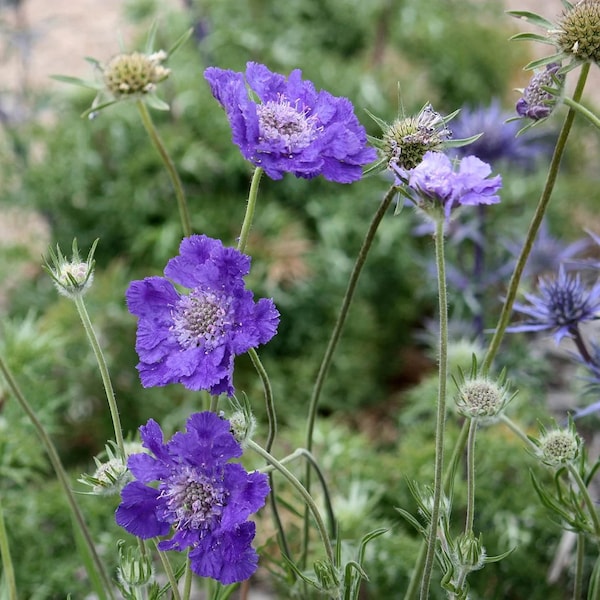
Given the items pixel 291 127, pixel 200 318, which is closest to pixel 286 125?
pixel 291 127

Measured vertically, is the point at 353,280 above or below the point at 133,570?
above

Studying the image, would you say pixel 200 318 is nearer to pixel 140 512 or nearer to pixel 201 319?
pixel 201 319

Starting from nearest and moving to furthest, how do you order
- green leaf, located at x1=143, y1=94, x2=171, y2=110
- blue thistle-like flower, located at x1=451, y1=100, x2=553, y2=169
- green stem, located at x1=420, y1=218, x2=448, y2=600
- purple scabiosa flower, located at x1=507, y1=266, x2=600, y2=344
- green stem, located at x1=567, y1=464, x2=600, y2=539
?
green stem, located at x1=420, y1=218, x2=448, y2=600
green stem, located at x1=567, y1=464, x2=600, y2=539
green leaf, located at x1=143, y1=94, x2=171, y2=110
purple scabiosa flower, located at x1=507, y1=266, x2=600, y2=344
blue thistle-like flower, located at x1=451, y1=100, x2=553, y2=169

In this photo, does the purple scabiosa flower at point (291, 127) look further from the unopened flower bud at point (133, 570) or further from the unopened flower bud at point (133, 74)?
the unopened flower bud at point (133, 570)

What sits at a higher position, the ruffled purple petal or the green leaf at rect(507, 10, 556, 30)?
the green leaf at rect(507, 10, 556, 30)

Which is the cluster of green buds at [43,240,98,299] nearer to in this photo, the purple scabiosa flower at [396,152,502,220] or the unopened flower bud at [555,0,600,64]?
the purple scabiosa flower at [396,152,502,220]

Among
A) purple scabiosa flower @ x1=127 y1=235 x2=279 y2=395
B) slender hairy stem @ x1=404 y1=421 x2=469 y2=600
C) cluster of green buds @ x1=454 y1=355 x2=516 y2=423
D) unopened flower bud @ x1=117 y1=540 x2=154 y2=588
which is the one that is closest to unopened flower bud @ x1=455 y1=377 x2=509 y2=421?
cluster of green buds @ x1=454 y1=355 x2=516 y2=423

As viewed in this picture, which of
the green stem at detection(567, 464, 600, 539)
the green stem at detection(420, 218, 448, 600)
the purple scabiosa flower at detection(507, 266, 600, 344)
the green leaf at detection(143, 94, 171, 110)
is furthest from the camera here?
the purple scabiosa flower at detection(507, 266, 600, 344)

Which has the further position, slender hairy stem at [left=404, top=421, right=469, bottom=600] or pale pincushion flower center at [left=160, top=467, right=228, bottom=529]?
slender hairy stem at [left=404, top=421, right=469, bottom=600]
